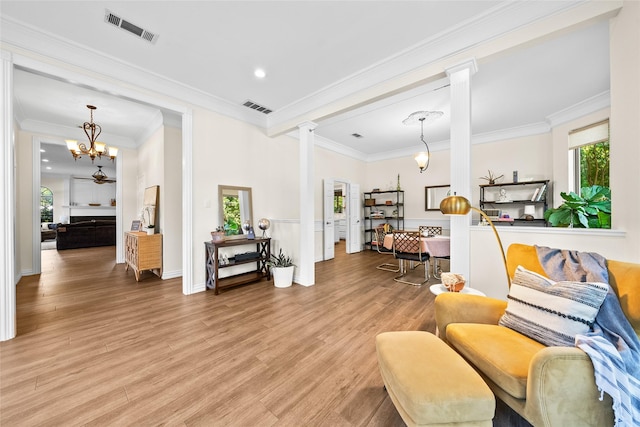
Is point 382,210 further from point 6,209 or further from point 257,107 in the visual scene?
point 6,209

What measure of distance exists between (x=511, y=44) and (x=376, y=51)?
1.24 m

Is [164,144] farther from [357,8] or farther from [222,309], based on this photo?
[357,8]

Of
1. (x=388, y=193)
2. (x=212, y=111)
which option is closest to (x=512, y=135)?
(x=388, y=193)

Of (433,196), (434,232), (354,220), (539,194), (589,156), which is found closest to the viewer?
(589,156)

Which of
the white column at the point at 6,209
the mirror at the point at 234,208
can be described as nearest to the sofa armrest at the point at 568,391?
the mirror at the point at 234,208

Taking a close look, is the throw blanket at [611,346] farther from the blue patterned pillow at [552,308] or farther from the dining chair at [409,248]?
the dining chair at [409,248]

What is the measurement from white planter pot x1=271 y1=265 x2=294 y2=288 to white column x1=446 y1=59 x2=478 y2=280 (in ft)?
7.80

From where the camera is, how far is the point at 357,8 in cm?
209

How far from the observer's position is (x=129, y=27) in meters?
2.29

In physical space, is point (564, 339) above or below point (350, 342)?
above

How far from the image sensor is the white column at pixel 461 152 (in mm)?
2311

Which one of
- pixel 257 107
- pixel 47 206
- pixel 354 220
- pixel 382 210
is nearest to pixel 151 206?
pixel 257 107

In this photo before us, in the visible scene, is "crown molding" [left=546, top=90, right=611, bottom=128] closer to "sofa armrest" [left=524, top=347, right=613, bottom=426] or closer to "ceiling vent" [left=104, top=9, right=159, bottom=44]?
"sofa armrest" [left=524, top=347, right=613, bottom=426]

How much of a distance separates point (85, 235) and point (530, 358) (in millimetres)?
10669
